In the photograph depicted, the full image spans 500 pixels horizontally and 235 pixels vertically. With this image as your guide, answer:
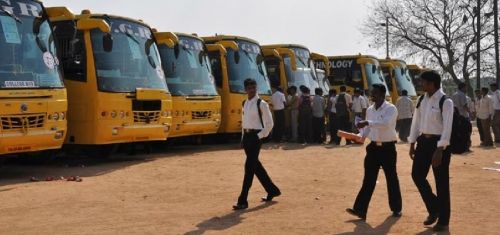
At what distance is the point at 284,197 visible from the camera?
9.19 meters

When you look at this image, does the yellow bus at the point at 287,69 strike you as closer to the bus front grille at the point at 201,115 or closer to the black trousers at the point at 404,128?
the black trousers at the point at 404,128

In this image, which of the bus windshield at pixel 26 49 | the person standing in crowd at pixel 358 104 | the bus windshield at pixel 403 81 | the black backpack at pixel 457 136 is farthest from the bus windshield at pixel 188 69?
the bus windshield at pixel 403 81

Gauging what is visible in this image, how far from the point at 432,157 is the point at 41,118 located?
673 centimetres

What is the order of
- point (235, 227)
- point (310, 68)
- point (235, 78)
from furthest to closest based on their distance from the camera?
point (310, 68) → point (235, 78) → point (235, 227)

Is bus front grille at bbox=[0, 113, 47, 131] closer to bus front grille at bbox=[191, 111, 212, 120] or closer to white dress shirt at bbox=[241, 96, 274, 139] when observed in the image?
white dress shirt at bbox=[241, 96, 274, 139]

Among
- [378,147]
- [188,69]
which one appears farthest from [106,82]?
[378,147]

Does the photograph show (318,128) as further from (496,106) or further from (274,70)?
(496,106)

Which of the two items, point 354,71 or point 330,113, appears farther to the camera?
point 354,71

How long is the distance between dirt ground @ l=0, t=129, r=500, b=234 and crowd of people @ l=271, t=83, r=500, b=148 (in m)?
4.62

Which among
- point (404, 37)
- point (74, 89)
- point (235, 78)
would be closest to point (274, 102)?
point (235, 78)

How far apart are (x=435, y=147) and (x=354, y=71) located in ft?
60.6

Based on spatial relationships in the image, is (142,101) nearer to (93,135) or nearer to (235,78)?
(93,135)

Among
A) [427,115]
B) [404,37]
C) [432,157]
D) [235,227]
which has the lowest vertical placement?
[235,227]

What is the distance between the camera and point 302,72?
21.4 metres
